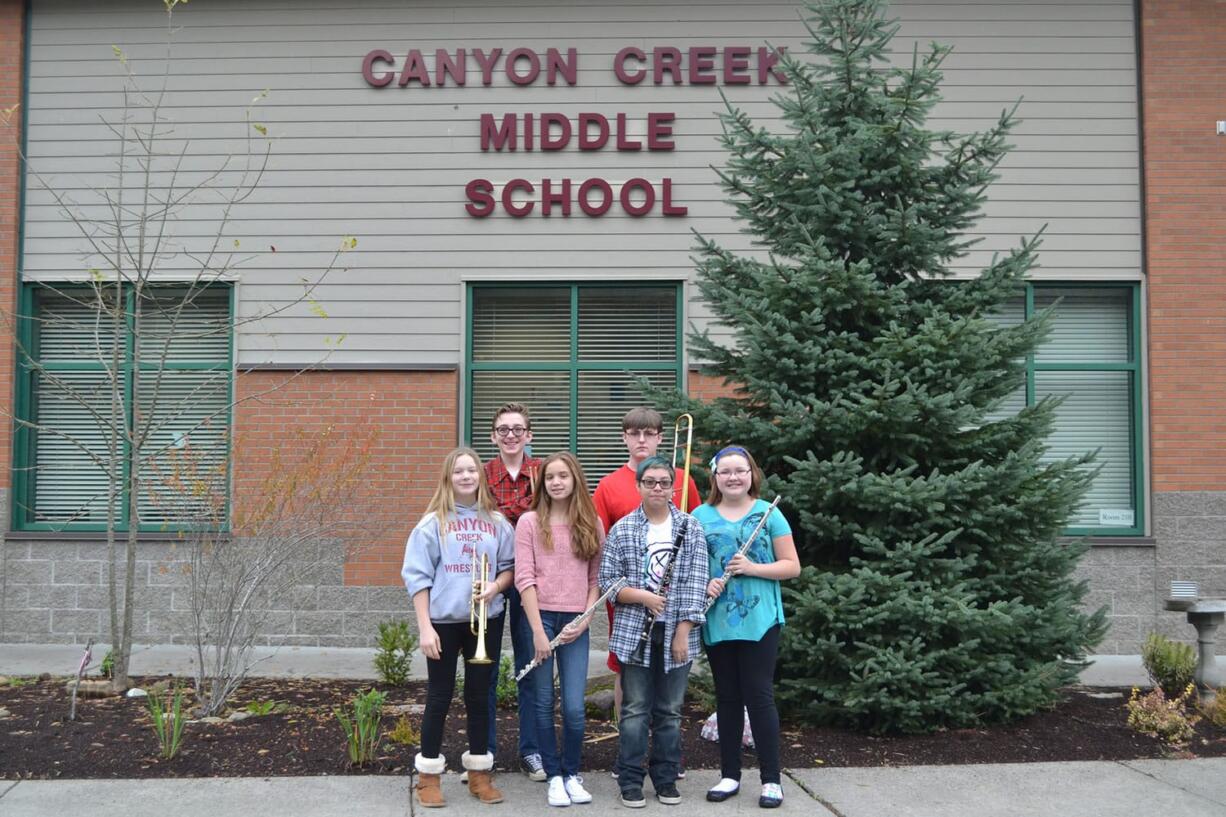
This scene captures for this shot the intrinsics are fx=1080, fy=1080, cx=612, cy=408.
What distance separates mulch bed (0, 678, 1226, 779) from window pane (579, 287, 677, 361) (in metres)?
4.01

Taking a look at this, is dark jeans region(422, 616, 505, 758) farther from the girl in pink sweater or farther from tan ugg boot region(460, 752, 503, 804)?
the girl in pink sweater

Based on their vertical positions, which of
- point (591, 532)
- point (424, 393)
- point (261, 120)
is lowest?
point (591, 532)

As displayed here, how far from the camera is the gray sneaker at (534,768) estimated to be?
222 inches

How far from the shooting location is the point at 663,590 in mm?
5160

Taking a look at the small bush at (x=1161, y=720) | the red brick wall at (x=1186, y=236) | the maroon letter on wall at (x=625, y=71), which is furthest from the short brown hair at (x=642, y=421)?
the red brick wall at (x=1186, y=236)

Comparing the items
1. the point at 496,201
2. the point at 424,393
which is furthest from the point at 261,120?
the point at 424,393

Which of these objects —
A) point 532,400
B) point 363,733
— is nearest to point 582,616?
point 363,733

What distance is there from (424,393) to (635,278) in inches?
88.0

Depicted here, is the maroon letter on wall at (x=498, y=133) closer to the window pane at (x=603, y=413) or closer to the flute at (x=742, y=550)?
the window pane at (x=603, y=413)

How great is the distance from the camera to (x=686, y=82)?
10219 millimetres

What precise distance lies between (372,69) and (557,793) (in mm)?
7503

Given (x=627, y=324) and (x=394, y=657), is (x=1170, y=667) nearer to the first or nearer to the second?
(x=627, y=324)

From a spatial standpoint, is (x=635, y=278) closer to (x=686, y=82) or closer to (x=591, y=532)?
(x=686, y=82)

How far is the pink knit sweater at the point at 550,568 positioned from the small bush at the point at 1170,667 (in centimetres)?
456
